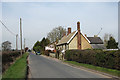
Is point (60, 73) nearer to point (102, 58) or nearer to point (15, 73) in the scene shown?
point (15, 73)

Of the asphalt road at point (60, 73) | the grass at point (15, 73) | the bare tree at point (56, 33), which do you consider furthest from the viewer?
the bare tree at point (56, 33)

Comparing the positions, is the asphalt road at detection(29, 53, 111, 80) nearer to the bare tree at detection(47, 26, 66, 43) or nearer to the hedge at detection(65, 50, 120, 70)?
the hedge at detection(65, 50, 120, 70)

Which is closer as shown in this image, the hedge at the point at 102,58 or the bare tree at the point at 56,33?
the hedge at the point at 102,58

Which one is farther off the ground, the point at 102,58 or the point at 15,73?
the point at 102,58

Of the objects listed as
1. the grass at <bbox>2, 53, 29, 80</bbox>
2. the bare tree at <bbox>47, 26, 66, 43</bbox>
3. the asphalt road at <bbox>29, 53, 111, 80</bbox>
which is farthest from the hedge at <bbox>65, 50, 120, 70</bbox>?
the bare tree at <bbox>47, 26, 66, 43</bbox>

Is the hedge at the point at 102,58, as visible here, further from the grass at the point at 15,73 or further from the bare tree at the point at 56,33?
the bare tree at the point at 56,33

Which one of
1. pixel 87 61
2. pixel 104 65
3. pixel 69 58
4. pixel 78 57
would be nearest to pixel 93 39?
pixel 69 58

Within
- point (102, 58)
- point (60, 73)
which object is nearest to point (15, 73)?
point (60, 73)

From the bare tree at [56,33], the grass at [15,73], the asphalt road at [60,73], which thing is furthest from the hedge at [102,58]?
the bare tree at [56,33]

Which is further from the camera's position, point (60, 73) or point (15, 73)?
point (60, 73)

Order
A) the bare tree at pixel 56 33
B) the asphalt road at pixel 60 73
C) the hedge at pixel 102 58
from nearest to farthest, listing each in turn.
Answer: the asphalt road at pixel 60 73, the hedge at pixel 102 58, the bare tree at pixel 56 33

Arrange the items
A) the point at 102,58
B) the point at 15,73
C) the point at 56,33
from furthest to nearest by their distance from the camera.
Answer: the point at 56,33 < the point at 102,58 < the point at 15,73

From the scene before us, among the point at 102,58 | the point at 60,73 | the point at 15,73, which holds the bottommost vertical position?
the point at 60,73

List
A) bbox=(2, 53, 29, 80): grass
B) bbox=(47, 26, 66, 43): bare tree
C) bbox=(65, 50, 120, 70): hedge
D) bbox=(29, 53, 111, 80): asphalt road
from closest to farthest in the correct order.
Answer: bbox=(2, 53, 29, 80): grass
bbox=(29, 53, 111, 80): asphalt road
bbox=(65, 50, 120, 70): hedge
bbox=(47, 26, 66, 43): bare tree
